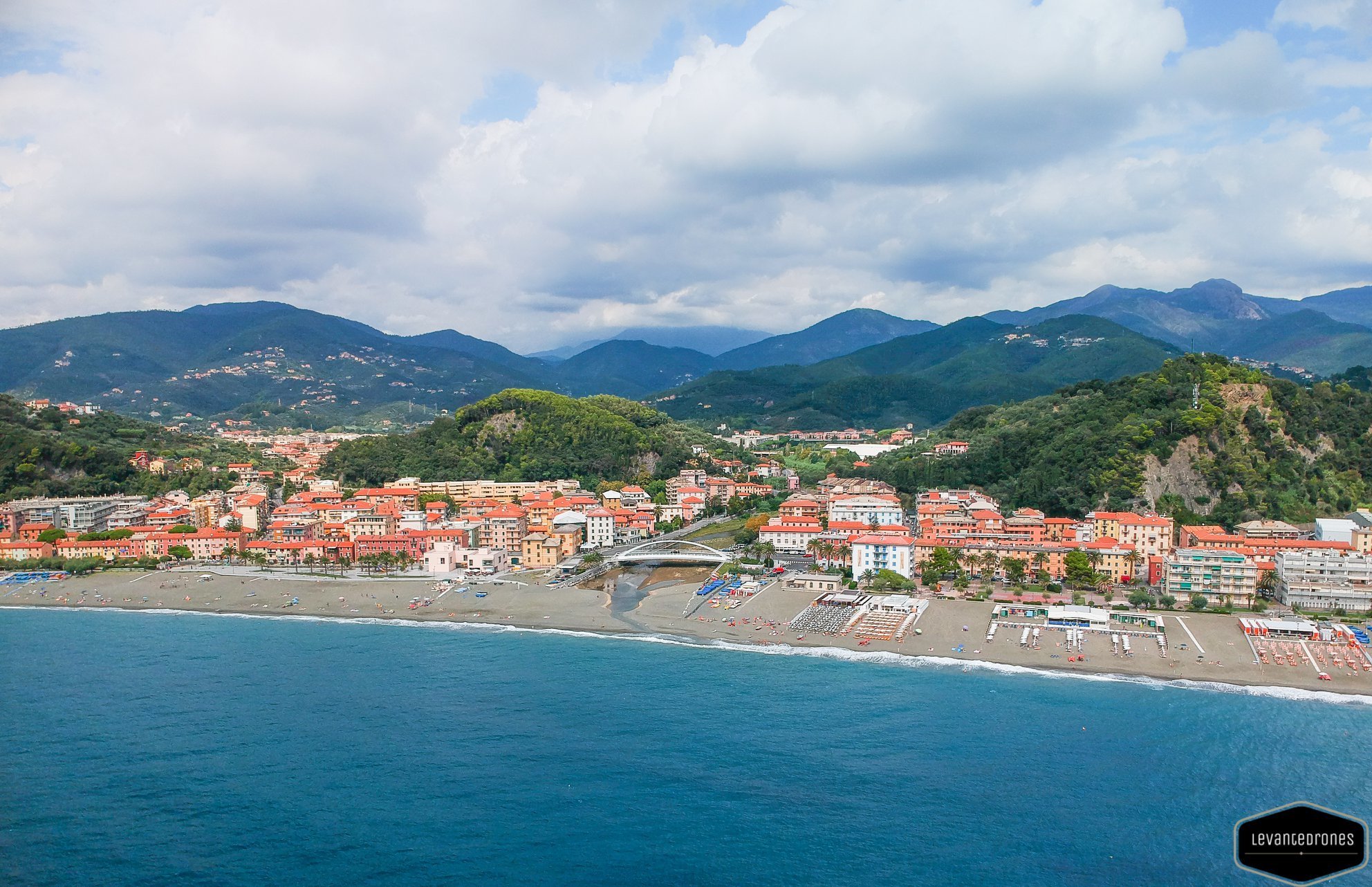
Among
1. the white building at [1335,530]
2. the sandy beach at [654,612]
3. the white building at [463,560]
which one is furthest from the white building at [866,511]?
the white building at [1335,530]

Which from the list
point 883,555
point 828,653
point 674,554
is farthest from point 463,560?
point 828,653

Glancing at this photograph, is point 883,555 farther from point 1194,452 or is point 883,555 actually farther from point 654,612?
point 1194,452

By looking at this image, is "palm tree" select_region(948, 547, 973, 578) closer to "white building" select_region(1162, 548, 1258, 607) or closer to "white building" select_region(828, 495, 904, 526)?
"white building" select_region(828, 495, 904, 526)

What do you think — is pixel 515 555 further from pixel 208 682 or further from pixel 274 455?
pixel 274 455

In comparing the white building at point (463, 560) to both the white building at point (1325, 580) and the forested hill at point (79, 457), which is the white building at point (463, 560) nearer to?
the forested hill at point (79, 457)

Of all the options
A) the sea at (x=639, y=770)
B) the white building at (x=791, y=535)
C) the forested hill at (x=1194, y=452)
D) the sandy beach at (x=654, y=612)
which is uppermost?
the forested hill at (x=1194, y=452)

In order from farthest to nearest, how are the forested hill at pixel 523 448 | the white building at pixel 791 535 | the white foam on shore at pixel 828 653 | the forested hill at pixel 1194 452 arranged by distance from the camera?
the forested hill at pixel 523 448 < the forested hill at pixel 1194 452 < the white building at pixel 791 535 < the white foam on shore at pixel 828 653

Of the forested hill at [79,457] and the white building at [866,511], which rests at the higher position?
the forested hill at [79,457]
